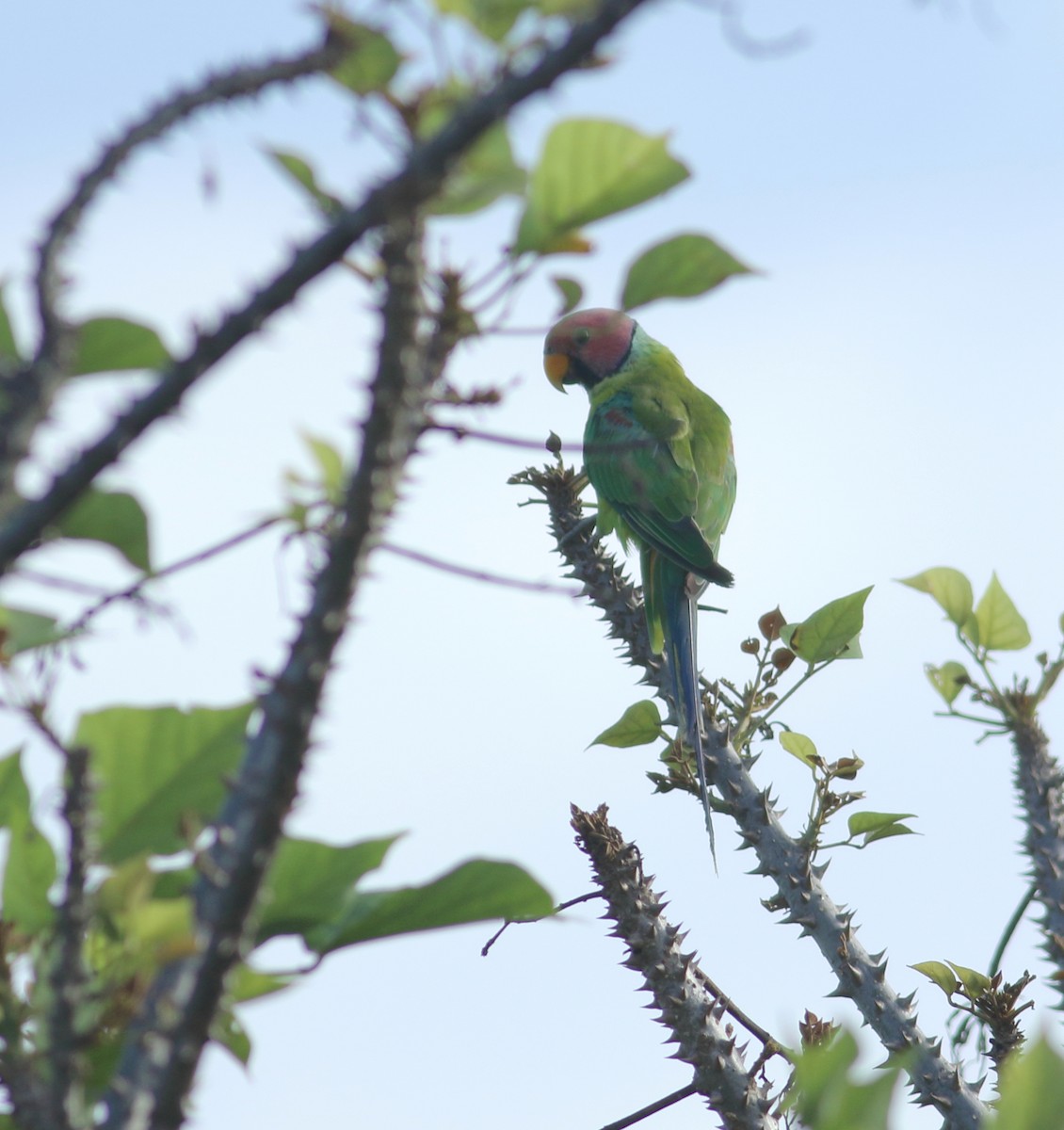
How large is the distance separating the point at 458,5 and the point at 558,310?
0.23 metres

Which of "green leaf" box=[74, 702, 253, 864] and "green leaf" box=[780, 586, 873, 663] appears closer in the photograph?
"green leaf" box=[74, 702, 253, 864]

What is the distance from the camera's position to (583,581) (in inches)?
104

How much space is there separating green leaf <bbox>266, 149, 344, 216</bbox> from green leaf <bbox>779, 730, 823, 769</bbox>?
1.66 m

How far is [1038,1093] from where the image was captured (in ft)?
2.26

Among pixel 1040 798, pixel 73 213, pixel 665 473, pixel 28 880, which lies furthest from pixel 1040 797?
pixel 73 213

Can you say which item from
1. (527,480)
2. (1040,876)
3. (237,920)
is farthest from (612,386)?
(237,920)

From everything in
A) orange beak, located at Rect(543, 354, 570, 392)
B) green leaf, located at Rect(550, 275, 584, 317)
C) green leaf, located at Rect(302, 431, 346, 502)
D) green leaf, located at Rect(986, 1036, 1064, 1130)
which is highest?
orange beak, located at Rect(543, 354, 570, 392)

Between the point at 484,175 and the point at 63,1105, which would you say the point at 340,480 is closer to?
the point at 484,175

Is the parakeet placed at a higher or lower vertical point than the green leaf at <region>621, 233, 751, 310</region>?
higher

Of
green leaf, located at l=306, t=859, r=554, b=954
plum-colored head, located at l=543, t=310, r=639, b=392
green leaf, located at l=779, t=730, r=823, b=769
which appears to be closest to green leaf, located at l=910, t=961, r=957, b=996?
green leaf, located at l=779, t=730, r=823, b=769

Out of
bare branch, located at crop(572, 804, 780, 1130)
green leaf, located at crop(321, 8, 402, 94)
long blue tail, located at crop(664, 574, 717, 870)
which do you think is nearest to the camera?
green leaf, located at crop(321, 8, 402, 94)

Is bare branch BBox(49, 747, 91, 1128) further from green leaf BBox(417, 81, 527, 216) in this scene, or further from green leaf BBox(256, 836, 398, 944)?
green leaf BBox(417, 81, 527, 216)

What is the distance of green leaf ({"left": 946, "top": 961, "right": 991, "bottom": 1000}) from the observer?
6.50 ft

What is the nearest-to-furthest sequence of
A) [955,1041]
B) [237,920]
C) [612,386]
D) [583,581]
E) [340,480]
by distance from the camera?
[237,920]
[340,480]
[955,1041]
[583,581]
[612,386]
